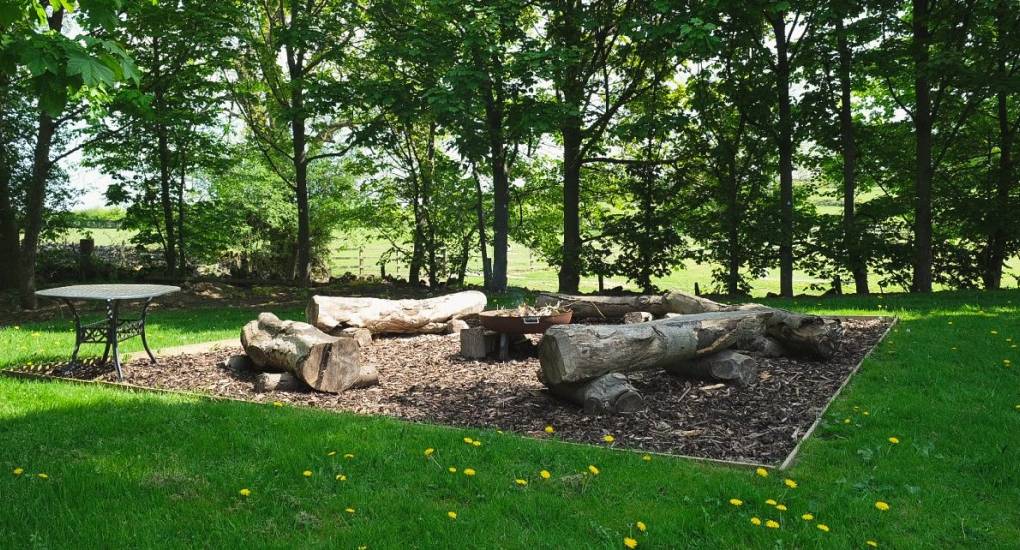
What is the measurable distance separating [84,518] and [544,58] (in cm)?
999

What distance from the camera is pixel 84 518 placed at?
10.7 feet

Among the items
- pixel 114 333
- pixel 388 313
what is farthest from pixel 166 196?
pixel 114 333

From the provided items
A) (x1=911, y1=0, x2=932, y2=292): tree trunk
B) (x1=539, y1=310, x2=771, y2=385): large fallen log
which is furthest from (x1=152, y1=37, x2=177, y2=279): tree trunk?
(x1=911, y1=0, x2=932, y2=292): tree trunk

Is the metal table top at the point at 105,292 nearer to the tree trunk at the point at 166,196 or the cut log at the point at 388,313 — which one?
the cut log at the point at 388,313

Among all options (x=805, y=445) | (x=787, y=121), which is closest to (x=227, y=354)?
(x=805, y=445)

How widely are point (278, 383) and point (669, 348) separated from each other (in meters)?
3.56

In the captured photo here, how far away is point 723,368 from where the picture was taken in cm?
635

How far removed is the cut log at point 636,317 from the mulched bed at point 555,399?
1.70 m

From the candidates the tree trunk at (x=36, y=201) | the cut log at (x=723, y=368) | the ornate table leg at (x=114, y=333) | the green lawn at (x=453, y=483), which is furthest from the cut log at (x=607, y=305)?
the tree trunk at (x=36, y=201)

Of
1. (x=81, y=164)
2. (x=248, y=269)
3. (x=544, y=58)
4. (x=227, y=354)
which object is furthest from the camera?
(x=248, y=269)

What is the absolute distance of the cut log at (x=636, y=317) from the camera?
8877 mm

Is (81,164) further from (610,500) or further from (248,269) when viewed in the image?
(610,500)

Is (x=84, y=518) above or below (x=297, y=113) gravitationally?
below

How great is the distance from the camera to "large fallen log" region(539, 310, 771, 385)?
5.57 metres
